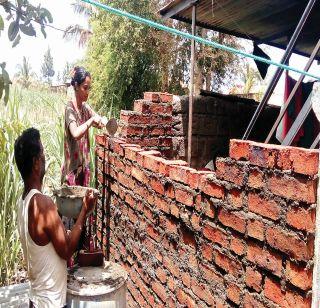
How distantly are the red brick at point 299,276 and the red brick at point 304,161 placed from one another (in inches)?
13.3

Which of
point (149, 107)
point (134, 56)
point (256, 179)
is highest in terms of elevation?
point (134, 56)

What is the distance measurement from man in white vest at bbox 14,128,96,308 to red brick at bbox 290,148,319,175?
1251mm

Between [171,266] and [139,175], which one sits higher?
[139,175]

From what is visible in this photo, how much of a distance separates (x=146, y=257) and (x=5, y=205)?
1.92m

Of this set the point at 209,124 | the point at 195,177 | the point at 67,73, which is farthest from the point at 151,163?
the point at 67,73

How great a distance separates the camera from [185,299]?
6.99ft

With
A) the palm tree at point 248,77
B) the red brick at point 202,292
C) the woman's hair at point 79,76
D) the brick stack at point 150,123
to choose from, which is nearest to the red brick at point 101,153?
the brick stack at point 150,123

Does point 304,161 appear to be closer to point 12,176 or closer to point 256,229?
point 256,229

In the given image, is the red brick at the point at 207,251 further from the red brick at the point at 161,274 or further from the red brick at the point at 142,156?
the red brick at the point at 142,156

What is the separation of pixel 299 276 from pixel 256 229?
0.26 m

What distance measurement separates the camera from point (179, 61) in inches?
552

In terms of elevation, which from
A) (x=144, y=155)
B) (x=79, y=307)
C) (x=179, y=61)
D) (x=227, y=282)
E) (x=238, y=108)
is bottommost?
(x=79, y=307)

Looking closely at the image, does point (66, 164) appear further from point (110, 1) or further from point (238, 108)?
point (110, 1)

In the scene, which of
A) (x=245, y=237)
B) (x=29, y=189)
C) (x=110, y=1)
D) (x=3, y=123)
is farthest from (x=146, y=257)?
(x=110, y=1)
